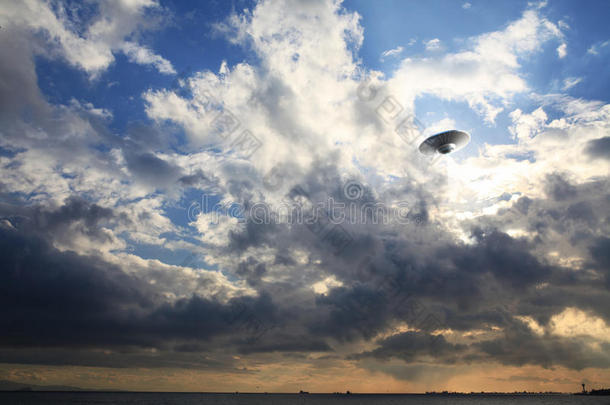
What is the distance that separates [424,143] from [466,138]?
27.5 ft

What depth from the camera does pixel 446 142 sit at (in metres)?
74.9

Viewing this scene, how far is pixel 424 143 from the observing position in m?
77.6

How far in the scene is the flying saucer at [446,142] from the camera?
240 ft

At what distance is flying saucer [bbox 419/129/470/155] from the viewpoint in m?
73.1

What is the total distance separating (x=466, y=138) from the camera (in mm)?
73938
